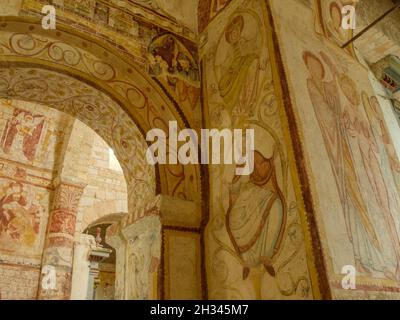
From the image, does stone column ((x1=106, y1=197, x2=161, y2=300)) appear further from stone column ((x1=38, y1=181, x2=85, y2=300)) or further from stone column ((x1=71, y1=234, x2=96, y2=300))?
stone column ((x1=71, y1=234, x2=96, y2=300))

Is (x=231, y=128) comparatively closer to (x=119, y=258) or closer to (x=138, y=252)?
(x=138, y=252)

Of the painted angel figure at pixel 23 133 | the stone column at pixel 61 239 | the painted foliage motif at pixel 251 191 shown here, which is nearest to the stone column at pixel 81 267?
the stone column at pixel 61 239

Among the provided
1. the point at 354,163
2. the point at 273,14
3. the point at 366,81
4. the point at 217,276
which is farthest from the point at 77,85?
the point at 366,81

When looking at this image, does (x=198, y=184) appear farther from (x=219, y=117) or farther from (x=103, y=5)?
(x=103, y=5)

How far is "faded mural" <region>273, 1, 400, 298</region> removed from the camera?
2787 mm

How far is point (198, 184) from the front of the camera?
3.83 m

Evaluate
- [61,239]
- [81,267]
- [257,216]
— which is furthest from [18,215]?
[257,216]

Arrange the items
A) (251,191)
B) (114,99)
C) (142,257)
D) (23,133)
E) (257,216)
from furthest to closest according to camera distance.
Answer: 1. (23,133)
2. (114,99)
3. (142,257)
4. (251,191)
5. (257,216)

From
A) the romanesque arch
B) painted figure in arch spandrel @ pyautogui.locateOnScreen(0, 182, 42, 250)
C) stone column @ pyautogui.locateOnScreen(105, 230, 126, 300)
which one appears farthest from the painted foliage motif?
painted figure in arch spandrel @ pyautogui.locateOnScreen(0, 182, 42, 250)

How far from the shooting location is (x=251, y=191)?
325cm

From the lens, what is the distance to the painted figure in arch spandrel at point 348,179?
299cm

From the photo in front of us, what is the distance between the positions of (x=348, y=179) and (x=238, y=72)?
1.44 metres

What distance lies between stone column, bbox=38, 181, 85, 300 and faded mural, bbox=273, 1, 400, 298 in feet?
17.9

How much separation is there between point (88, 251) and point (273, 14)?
5951 millimetres
